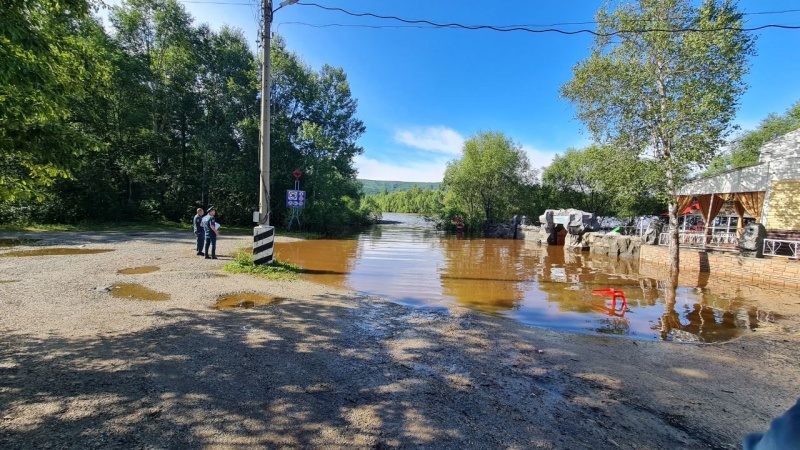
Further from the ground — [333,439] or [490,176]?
[490,176]

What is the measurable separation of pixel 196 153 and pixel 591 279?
28632 mm

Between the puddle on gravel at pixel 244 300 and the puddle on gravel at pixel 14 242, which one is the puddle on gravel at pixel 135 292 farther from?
the puddle on gravel at pixel 14 242

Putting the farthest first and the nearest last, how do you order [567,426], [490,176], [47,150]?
[490,176] < [47,150] < [567,426]

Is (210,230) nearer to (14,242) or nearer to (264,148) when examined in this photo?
(264,148)

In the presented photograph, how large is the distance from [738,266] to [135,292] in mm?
18881

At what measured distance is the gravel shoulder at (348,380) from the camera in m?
2.76

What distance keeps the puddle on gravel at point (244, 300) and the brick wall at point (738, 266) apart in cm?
1574

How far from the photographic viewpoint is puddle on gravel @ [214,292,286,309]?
622 centimetres

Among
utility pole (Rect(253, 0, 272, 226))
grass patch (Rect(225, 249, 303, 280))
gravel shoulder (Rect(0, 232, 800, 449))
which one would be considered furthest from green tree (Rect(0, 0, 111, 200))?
grass patch (Rect(225, 249, 303, 280))

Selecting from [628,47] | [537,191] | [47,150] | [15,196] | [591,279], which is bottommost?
[591,279]

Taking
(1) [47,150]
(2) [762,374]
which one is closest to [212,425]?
(1) [47,150]

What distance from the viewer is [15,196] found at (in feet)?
14.0

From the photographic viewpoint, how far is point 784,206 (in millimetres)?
15039

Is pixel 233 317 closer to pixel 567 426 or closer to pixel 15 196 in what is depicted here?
pixel 15 196
